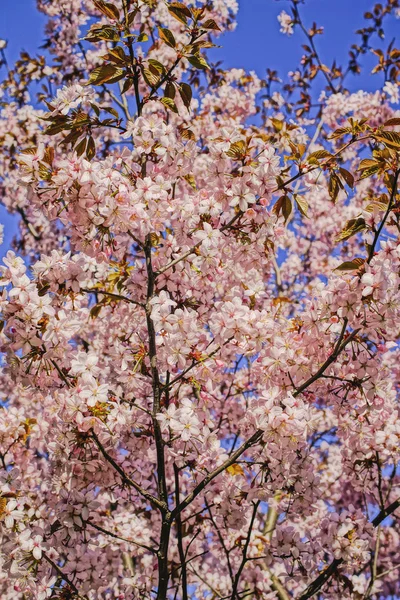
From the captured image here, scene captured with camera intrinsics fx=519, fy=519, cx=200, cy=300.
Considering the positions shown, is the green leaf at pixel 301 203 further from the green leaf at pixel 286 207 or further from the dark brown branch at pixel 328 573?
the dark brown branch at pixel 328 573

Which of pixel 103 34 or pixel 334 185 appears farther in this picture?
pixel 334 185

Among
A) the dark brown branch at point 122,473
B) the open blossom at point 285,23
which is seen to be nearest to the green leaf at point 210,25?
the dark brown branch at point 122,473

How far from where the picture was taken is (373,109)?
8148 millimetres

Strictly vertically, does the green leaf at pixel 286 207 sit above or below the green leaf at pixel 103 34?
below

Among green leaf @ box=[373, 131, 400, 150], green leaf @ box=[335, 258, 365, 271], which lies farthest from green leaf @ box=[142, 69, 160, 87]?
green leaf @ box=[335, 258, 365, 271]

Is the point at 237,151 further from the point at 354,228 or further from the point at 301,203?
the point at 354,228

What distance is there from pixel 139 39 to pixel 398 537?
8.92 meters

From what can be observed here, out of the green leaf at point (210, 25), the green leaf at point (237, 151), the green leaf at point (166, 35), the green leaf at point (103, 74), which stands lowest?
the green leaf at point (237, 151)

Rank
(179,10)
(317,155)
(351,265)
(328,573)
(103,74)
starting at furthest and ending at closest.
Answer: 1. (328,573)
2. (317,155)
3. (179,10)
4. (103,74)
5. (351,265)

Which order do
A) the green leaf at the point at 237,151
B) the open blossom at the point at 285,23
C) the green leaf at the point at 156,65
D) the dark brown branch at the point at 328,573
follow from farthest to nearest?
the open blossom at the point at 285,23
the dark brown branch at the point at 328,573
the green leaf at the point at 237,151
the green leaf at the point at 156,65

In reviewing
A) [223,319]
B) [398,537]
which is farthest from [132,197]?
[398,537]

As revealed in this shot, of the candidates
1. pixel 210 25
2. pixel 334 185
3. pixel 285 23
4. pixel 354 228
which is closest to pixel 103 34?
pixel 210 25

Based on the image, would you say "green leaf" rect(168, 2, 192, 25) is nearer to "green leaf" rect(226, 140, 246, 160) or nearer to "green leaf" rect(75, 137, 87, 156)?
"green leaf" rect(226, 140, 246, 160)

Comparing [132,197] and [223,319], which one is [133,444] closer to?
[223,319]
